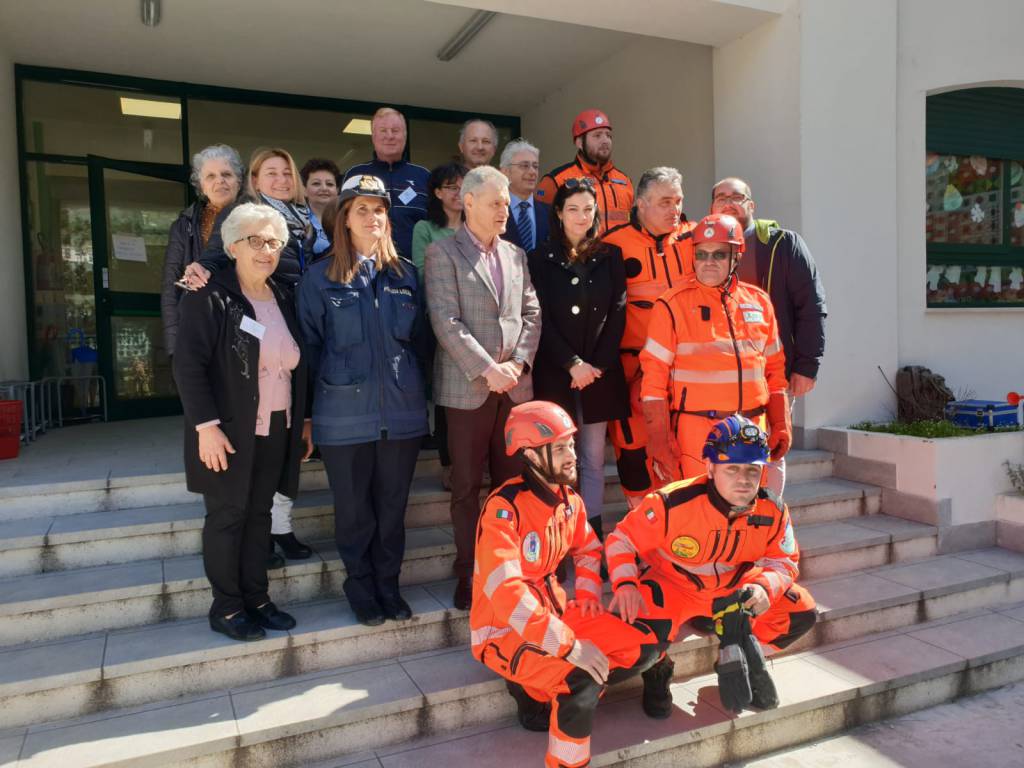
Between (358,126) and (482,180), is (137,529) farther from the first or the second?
(358,126)

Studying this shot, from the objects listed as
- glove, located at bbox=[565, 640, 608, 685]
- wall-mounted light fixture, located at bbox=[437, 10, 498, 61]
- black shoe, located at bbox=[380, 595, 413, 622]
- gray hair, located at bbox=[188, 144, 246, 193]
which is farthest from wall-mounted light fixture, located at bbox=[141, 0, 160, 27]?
glove, located at bbox=[565, 640, 608, 685]

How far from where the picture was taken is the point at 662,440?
3.21 metres

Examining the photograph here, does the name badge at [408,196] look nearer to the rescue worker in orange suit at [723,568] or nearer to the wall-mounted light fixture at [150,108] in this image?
the rescue worker in orange suit at [723,568]

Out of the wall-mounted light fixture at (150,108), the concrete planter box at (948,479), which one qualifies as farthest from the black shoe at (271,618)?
the wall-mounted light fixture at (150,108)

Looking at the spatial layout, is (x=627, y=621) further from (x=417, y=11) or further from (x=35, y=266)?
(x=35, y=266)

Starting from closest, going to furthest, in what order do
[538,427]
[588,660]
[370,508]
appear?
1. [588,660]
2. [538,427]
3. [370,508]

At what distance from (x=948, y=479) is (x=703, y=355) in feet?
8.07

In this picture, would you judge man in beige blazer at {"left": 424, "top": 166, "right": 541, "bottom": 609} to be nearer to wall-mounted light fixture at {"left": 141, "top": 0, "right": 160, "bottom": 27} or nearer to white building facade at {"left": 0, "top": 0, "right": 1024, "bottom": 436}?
white building facade at {"left": 0, "top": 0, "right": 1024, "bottom": 436}

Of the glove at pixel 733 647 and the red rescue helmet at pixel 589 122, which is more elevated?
the red rescue helmet at pixel 589 122

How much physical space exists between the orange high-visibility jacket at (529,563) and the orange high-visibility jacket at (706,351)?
2.31 ft

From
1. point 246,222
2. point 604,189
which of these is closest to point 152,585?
point 246,222

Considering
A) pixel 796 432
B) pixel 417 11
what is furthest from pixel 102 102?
pixel 796 432

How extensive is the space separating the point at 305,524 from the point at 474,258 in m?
1.66

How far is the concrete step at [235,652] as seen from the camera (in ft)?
9.01
